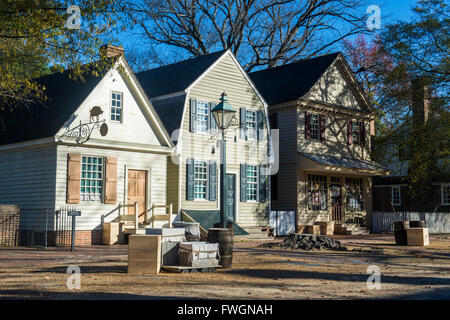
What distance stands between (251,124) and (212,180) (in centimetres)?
358

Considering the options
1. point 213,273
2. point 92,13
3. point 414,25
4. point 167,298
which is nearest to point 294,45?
point 414,25

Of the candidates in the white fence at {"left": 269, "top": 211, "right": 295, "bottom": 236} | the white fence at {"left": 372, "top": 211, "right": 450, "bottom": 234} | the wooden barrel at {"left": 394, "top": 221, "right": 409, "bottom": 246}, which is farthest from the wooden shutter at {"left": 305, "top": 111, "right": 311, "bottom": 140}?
the wooden barrel at {"left": 394, "top": 221, "right": 409, "bottom": 246}

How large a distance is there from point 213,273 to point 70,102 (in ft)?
34.7

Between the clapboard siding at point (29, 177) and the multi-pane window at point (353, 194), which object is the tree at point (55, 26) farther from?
the multi-pane window at point (353, 194)

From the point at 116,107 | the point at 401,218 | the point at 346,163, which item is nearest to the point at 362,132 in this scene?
the point at 346,163

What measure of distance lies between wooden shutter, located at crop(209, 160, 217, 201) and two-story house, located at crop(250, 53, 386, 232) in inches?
194

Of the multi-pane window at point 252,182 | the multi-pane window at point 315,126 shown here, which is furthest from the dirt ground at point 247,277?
the multi-pane window at point 315,126

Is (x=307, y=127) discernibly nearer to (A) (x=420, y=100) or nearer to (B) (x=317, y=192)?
(B) (x=317, y=192)

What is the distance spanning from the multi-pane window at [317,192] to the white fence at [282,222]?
4.52 ft

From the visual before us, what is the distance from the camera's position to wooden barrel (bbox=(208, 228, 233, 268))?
12172mm

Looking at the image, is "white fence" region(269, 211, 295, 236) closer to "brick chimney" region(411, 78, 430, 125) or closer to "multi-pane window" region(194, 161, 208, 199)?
"multi-pane window" region(194, 161, 208, 199)

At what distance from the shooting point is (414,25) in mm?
22344
